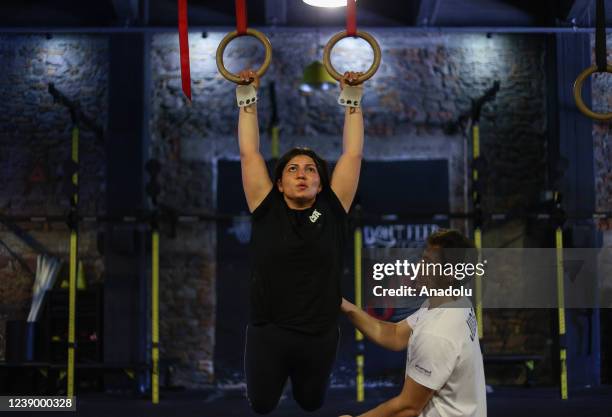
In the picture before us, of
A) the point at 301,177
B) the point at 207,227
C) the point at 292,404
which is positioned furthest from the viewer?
the point at 207,227

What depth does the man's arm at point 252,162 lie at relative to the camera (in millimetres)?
2695

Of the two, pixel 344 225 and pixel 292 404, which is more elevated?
pixel 344 225

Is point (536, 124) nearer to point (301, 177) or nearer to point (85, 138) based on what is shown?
point (85, 138)

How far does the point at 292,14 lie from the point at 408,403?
500cm

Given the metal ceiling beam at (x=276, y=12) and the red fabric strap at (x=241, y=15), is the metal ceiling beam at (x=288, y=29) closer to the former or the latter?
the metal ceiling beam at (x=276, y=12)

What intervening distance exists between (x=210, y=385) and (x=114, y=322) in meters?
0.92

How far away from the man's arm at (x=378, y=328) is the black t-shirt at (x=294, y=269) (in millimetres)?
54

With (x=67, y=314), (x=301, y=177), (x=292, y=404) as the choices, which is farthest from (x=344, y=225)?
(x=67, y=314)

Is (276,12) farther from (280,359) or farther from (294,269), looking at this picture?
(280,359)

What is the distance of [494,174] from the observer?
6859mm

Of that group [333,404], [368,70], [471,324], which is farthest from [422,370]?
[333,404]

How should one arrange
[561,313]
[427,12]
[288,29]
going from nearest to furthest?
[561,313], [427,12], [288,29]

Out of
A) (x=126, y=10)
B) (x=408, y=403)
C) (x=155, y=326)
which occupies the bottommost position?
(x=155, y=326)

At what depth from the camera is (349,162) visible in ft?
9.16
